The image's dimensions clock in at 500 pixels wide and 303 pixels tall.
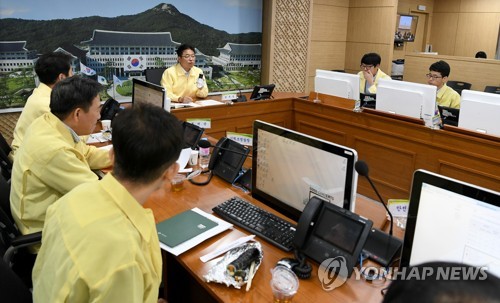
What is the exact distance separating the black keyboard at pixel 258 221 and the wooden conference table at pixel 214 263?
29 mm

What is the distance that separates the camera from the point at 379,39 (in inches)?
258

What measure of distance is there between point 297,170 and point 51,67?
2.04m

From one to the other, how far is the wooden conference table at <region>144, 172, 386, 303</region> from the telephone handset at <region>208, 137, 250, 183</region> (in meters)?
0.05

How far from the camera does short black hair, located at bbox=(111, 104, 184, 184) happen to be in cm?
103

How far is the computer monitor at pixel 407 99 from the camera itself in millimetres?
2881

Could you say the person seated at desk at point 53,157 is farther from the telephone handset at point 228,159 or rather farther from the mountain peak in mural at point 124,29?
the mountain peak in mural at point 124,29

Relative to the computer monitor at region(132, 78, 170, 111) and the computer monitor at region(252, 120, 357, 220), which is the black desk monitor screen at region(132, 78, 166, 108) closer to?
the computer monitor at region(132, 78, 170, 111)

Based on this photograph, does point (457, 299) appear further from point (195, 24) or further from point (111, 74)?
point (195, 24)

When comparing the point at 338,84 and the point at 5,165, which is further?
the point at 338,84

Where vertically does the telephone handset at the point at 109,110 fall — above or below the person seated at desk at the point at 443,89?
below

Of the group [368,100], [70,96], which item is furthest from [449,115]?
[70,96]

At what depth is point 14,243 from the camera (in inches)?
65.7

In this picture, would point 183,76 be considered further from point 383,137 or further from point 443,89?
point 443,89

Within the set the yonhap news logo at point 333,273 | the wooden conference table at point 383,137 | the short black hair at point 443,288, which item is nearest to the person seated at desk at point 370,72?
the wooden conference table at point 383,137
